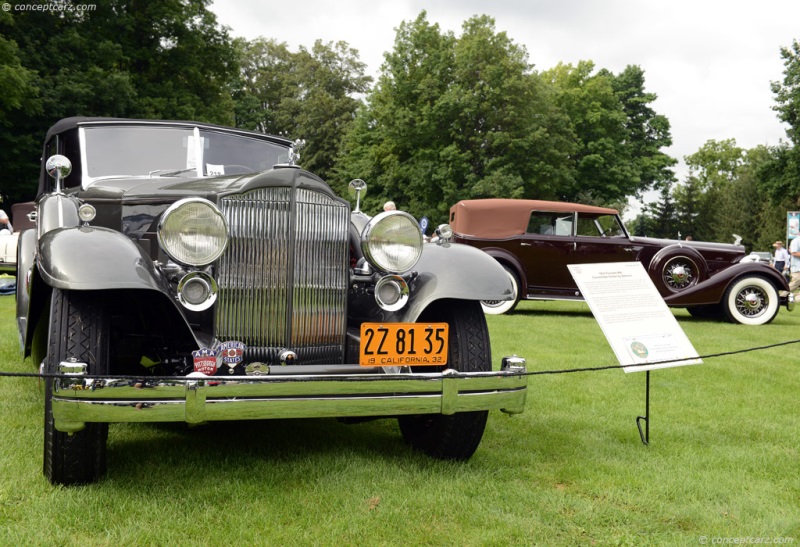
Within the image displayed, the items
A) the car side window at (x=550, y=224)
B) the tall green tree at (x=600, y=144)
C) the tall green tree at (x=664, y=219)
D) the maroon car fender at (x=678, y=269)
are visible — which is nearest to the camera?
the maroon car fender at (x=678, y=269)

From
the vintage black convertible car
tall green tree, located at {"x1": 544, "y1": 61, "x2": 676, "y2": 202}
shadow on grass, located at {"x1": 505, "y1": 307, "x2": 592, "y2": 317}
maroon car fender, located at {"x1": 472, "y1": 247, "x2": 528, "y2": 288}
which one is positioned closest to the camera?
the vintage black convertible car

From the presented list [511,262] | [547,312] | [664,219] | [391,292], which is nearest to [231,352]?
[391,292]

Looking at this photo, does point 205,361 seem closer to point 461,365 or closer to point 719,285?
point 461,365

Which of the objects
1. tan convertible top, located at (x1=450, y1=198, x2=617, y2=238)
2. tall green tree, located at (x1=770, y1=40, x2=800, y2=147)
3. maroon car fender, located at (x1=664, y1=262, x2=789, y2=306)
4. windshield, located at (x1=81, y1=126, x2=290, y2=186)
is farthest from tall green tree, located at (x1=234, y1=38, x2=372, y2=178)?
windshield, located at (x1=81, y1=126, x2=290, y2=186)

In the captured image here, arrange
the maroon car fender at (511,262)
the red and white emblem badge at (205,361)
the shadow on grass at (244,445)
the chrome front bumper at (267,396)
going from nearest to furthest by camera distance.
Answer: the chrome front bumper at (267,396) < the red and white emblem badge at (205,361) < the shadow on grass at (244,445) < the maroon car fender at (511,262)

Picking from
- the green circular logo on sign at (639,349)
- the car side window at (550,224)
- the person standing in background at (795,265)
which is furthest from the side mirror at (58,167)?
the person standing in background at (795,265)

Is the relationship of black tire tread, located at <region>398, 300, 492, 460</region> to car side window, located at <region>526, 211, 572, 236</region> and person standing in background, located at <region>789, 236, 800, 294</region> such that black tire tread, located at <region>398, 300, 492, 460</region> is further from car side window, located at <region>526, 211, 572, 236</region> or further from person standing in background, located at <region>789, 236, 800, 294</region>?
person standing in background, located at <region>789, 236, 800, 294</region>

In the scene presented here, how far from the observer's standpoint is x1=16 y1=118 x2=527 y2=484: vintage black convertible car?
2.71 metres

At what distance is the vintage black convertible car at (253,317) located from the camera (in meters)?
2.71

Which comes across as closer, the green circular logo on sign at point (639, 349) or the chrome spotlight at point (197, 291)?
the chrome spotlight at point (197, 291)

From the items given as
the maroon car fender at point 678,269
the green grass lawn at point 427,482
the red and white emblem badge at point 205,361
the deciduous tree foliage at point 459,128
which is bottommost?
the green grass lawn at point 427,482

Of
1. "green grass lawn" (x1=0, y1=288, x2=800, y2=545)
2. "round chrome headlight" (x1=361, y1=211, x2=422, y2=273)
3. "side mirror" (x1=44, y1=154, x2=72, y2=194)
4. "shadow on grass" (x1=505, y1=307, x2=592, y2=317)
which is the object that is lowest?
"shadow on grass" (x1=505, y1=307, x2=592, y2=317)

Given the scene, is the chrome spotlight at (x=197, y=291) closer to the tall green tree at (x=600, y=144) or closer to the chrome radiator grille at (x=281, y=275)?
the chrome radiator grille at (x=281, y=275)

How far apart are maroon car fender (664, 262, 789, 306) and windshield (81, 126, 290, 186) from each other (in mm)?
8308
